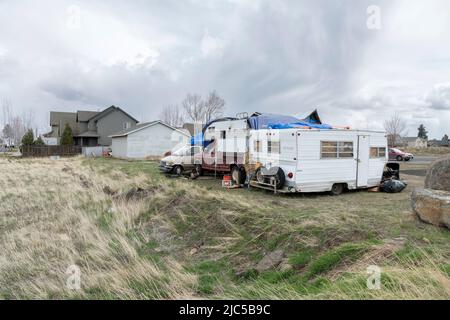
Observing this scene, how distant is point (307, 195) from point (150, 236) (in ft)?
19.4

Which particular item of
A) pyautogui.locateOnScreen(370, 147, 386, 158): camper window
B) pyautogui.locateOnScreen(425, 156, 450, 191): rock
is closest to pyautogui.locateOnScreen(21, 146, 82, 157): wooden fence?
pyautogui.locateOnScreen(370, 147, 386, 158): camper window

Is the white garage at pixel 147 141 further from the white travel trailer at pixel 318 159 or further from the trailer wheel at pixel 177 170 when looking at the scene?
the white travel trailer at pixel 318 159

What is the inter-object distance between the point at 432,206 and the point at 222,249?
4.09m

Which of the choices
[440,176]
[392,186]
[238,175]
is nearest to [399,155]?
[392,186]

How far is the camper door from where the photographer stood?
11117 millimetres

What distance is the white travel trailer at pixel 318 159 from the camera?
1013cm

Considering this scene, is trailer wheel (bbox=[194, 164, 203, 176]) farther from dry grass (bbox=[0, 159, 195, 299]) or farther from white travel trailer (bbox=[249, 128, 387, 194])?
dry grass (bbox=[0, 159, 195, 299])

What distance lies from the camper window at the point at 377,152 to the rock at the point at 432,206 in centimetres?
570

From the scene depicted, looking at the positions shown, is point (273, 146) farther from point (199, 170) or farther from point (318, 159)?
point (199, 170)

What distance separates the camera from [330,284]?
3928mm

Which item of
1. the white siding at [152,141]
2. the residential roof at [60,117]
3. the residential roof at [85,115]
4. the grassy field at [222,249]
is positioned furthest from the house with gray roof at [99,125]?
the grassy field at [222,249]

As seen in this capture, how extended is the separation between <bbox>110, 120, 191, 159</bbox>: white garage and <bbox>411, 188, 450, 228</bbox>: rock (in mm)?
32805
